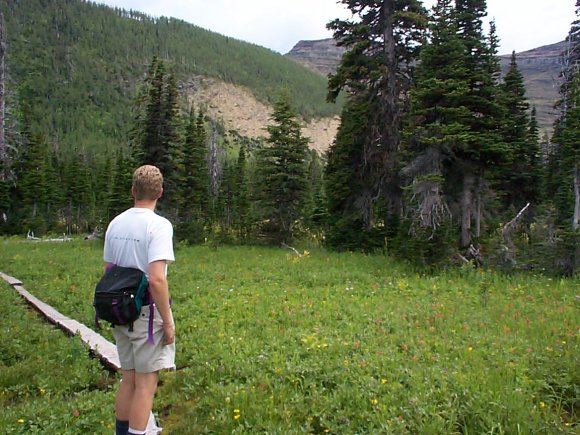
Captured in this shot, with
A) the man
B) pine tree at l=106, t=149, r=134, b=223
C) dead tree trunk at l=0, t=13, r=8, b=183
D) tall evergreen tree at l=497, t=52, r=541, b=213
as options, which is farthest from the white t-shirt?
dead tree trunk at l=0, t=13, r=8, b=183

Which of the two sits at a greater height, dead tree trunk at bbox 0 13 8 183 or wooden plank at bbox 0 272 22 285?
dead tree trunk at bbox 0 13 8 183

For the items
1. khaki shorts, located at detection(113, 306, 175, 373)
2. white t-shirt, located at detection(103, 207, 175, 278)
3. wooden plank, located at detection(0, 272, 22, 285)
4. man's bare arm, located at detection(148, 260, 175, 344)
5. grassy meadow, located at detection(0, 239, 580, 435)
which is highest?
white t-shirt, located at detection(103, 207, 175, 278)

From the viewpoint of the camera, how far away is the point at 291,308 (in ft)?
28.1

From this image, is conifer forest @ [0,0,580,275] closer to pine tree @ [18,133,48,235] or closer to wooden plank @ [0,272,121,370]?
pine tree @ [18,133,48,235]

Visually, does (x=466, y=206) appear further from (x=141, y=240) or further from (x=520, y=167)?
(x=520, y=167)

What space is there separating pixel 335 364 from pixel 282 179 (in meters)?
16.7

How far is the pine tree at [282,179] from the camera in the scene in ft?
71.1

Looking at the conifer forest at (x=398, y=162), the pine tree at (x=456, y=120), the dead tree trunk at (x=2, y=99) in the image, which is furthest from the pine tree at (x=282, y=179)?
the dead tree trunk at (x=2, y=99)

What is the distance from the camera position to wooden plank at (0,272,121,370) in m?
6.07

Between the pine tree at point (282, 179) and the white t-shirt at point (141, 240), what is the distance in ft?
58.6

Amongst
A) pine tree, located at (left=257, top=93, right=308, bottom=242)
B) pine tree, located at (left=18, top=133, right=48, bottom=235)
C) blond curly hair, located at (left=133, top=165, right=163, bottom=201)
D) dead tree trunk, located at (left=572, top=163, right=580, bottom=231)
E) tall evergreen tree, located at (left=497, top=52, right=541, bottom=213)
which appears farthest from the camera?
pine tree, located at (left=18, top=133, right=48, bottom=235)

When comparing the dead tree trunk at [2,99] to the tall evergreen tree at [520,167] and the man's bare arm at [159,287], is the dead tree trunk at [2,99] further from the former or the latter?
the man's bare arm at [159,287]

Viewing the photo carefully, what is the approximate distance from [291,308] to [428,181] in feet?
21.9

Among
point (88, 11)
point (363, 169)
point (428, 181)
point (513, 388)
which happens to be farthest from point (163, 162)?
point (88, 11)
